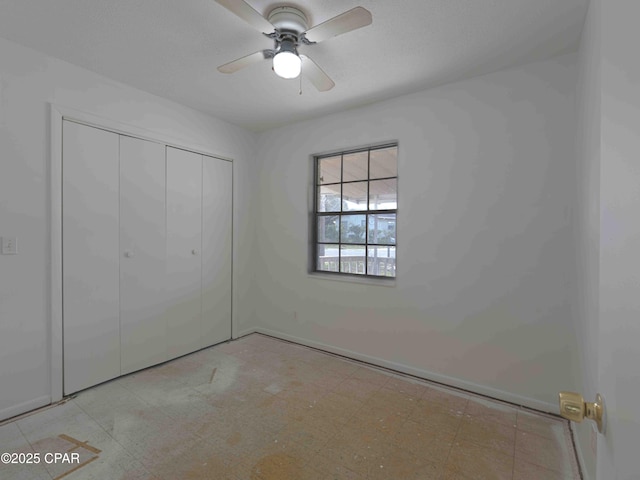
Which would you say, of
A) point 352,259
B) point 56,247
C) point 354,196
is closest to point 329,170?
point 354,196

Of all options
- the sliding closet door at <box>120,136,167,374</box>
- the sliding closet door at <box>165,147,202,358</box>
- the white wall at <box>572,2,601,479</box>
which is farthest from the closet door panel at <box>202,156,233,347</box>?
the white wall at <box>572,2,601,479</box>

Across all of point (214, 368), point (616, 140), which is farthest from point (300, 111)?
point (616, 140)

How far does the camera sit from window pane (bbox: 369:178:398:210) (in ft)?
10.2

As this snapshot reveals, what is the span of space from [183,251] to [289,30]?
2361 millimetres

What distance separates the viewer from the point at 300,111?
3307 millimetres

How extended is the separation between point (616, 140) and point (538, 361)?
2.38 meters

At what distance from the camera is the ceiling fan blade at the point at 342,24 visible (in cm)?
151

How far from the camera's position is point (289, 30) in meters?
1.88

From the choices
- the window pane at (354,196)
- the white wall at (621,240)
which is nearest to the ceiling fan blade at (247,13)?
the white wall at (621,240)

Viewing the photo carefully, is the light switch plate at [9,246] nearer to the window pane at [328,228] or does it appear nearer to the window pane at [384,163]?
the window pane at [328,228]

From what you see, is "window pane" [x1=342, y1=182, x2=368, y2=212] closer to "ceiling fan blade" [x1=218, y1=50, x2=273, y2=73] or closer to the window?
the window

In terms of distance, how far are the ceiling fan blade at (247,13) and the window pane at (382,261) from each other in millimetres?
2164

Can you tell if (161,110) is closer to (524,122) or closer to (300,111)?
(300,111)

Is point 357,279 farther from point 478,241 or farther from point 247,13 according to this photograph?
point 247,13
